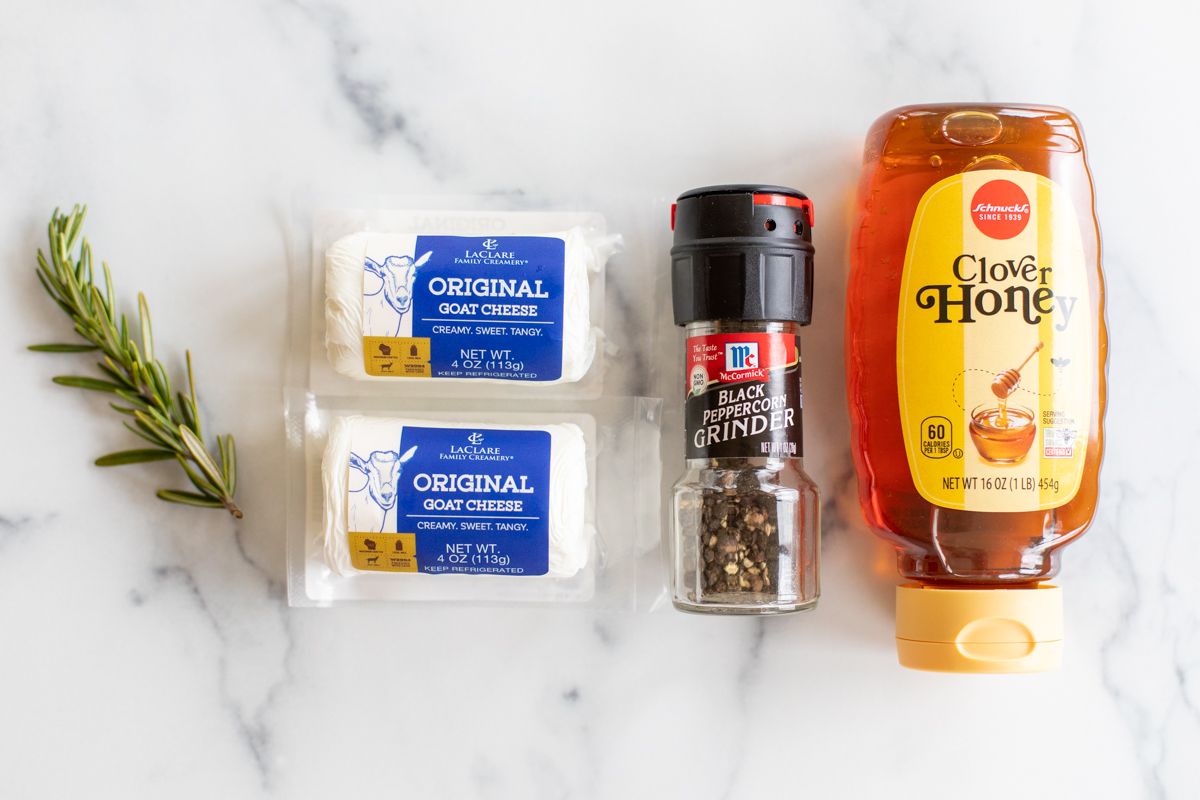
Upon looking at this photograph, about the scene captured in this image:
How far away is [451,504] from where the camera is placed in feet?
2.51

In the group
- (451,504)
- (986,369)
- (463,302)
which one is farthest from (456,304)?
(986,369)

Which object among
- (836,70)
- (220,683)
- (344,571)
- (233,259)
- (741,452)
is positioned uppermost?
(836,70)

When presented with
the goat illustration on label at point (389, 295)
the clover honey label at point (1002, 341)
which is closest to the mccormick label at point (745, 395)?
the clover honey label at point (1002, 341)

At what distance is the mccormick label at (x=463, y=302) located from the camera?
0.77 m

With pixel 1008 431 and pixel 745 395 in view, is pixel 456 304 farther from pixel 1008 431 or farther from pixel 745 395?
pixel 1008 431

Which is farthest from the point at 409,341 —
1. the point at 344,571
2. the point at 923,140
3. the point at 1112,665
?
the point at 1112,665

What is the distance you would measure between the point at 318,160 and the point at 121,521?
1.21 feet

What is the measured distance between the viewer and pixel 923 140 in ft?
2.53

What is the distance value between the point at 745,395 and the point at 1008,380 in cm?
21

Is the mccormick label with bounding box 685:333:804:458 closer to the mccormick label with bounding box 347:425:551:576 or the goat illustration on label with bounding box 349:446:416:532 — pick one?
the mccormick label with bounding box 347:425:551:576

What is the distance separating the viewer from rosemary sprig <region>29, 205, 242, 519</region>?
32.0 inches

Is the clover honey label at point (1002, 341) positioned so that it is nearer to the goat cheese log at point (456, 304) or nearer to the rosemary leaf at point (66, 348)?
the goat cheese log at point (456, 304)

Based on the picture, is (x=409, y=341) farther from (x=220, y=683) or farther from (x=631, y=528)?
(x=220, y=683)

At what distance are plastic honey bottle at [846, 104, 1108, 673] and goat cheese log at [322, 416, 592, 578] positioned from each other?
0.27 m
